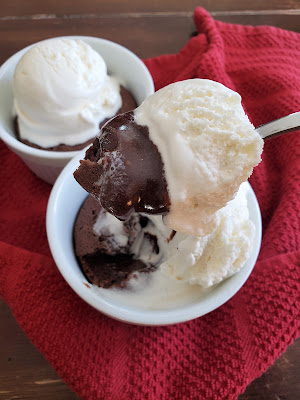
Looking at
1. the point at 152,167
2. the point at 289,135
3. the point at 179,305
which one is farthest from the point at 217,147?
the point at 289,135

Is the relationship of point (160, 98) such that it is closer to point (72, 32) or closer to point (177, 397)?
point (177, 397)

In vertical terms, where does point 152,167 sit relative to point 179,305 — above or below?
above

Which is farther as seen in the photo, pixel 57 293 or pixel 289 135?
pixel 289 135

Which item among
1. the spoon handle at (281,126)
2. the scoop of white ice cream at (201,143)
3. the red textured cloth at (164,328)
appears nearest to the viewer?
the scoop of white ice cream at (201,143)

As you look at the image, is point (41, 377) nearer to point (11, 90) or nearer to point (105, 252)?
point (105, 252)

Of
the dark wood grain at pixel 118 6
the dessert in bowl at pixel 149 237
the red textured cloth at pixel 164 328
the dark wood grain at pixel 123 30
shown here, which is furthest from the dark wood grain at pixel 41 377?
the dark wood grain at pixel 118 6

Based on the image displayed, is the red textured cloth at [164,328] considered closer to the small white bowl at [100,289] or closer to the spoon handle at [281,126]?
the small white bowl at [100,289]

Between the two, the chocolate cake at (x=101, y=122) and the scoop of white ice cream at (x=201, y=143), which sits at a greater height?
the scoop of white ice cream at (x=201, y=143)
